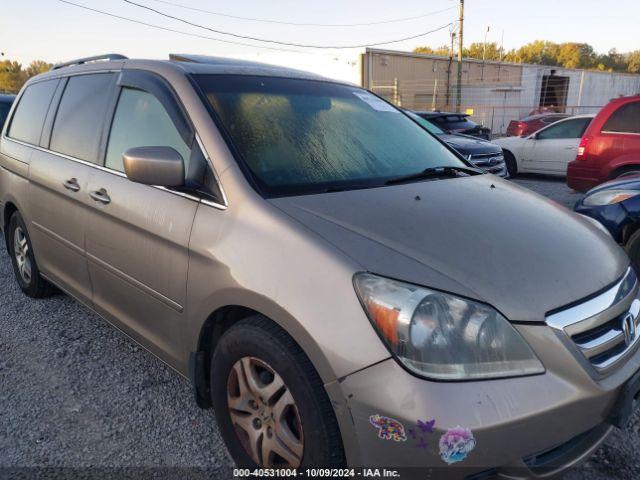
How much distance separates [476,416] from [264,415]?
83 cm

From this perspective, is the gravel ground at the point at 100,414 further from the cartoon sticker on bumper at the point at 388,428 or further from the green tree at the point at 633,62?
the green tree at the point at 633,62

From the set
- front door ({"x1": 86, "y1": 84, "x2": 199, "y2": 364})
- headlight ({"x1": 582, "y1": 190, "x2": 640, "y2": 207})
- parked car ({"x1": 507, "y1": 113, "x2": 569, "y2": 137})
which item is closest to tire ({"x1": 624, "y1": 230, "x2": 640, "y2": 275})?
headlight ({"x1": 582, "y1": 190, "x2": 640, "y2": 207})

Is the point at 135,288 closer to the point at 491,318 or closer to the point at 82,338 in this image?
the point at 82,338

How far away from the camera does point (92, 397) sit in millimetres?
2775

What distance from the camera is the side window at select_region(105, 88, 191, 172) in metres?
2.41

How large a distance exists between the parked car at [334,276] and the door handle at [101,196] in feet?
0.08

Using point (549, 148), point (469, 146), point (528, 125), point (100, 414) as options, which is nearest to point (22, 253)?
point (100, 414)

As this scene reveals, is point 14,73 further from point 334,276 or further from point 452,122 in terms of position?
point 334,276

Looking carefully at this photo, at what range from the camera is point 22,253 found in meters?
4.11

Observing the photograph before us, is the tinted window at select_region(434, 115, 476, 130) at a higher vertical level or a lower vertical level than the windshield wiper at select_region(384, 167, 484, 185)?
lower

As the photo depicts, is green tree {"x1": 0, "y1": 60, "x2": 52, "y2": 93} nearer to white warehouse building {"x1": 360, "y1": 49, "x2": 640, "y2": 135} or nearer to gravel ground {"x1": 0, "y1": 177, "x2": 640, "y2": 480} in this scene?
white warehouse building {"x1": 360, "y1": 49, "x2": 640, "y2": 135}

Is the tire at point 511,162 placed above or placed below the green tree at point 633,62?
below

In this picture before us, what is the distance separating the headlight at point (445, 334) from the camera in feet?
5.04

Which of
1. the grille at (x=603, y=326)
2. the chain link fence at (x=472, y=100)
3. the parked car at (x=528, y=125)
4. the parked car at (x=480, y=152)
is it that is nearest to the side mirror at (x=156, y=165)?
the grille at (x=603, y=326)
